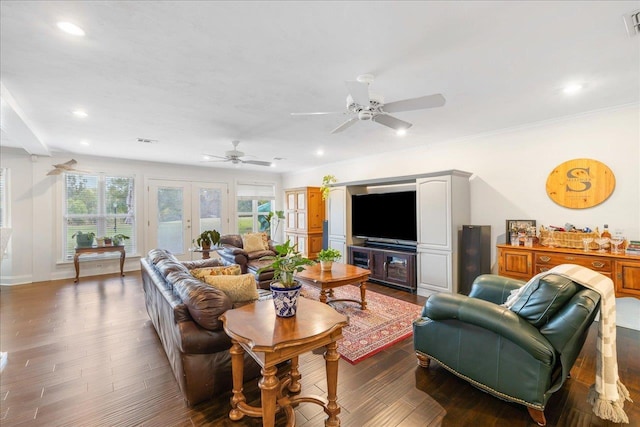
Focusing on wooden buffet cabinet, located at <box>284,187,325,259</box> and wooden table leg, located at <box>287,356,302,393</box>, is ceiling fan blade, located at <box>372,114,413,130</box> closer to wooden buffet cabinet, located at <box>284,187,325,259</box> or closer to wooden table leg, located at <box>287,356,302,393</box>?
wooden table leg, located at <box>287,356,302,393</box>

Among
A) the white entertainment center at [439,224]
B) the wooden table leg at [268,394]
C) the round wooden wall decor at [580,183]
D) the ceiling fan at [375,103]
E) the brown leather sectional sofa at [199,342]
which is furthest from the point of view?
the white entertainment center at [439,224]

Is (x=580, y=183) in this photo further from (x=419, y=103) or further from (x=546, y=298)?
(x=419, y=103)

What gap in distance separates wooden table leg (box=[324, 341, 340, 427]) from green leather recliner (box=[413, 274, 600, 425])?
0.99 metres

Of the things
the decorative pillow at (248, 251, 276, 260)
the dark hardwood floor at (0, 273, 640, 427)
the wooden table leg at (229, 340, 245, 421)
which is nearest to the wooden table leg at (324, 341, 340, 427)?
the dark hardwood floor at (0, 273, 640, 427)

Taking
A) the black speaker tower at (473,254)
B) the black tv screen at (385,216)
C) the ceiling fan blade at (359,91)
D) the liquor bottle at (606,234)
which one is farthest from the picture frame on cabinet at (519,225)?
the ceiling fan blade at (359,91)

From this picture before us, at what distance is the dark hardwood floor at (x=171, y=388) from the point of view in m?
1.87

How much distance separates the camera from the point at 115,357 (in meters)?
2.65

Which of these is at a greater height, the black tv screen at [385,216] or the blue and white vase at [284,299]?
the black tv screen at [385,216]

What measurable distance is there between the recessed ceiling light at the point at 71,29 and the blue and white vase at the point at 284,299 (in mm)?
2134

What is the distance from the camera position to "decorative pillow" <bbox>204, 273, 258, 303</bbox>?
241 cm

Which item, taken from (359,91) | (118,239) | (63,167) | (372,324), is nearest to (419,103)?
(359,91)

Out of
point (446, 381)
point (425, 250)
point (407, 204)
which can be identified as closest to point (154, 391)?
point (446, 381)

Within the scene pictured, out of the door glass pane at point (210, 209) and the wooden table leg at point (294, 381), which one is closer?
the wooden table leg at point (294, 381)

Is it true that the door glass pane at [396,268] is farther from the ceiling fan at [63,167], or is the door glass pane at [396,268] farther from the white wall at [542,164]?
the ceiling fan at [63,167]
